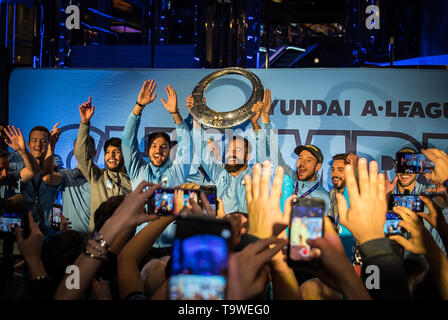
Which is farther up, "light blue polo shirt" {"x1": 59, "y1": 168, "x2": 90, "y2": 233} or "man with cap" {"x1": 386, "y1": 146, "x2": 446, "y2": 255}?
"man with cap" {"x1": 386, "y1": 146, "x2": 446, "y2": 255}

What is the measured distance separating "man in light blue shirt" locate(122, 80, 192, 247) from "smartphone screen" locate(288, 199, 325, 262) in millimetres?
1967

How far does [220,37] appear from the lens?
3703 millimetres

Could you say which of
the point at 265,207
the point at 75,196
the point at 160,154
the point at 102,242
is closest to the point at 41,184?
the point at 75,196

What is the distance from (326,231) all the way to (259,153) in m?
1.79

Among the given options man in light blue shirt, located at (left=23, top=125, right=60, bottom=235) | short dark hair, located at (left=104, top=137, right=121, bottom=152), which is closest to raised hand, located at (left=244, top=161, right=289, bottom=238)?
short dark hair, located at (left=104, top=137, right=121, bottom=152)

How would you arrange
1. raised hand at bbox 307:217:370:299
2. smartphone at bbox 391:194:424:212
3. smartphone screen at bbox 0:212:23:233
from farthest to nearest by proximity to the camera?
smartphone at bbox 391:194:424:212 → smartphone screen at bbox 0:212:23:233 → raised hand at bbox 307:217:370:299

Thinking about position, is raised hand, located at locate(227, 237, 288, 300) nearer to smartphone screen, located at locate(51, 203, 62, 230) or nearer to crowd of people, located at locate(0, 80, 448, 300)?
crowd of people, located at locate(0, 80, 448, 300)

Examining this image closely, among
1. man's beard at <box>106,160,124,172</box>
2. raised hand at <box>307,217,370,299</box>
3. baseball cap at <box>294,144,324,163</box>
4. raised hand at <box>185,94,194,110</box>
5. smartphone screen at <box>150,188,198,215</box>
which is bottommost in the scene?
raised hand at <box>307,217,370,299</box>

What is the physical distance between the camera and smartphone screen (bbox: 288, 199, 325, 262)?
1253mm

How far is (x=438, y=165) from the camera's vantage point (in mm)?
2766

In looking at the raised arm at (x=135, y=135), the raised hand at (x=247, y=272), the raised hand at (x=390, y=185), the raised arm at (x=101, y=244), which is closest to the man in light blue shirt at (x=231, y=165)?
the raised arm at (x=135, y=135)

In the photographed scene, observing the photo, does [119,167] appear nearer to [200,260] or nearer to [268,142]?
[268,142]

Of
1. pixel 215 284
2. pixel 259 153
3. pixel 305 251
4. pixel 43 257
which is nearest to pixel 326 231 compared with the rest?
pixel 305 251

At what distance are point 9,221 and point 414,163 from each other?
236 centimetres
